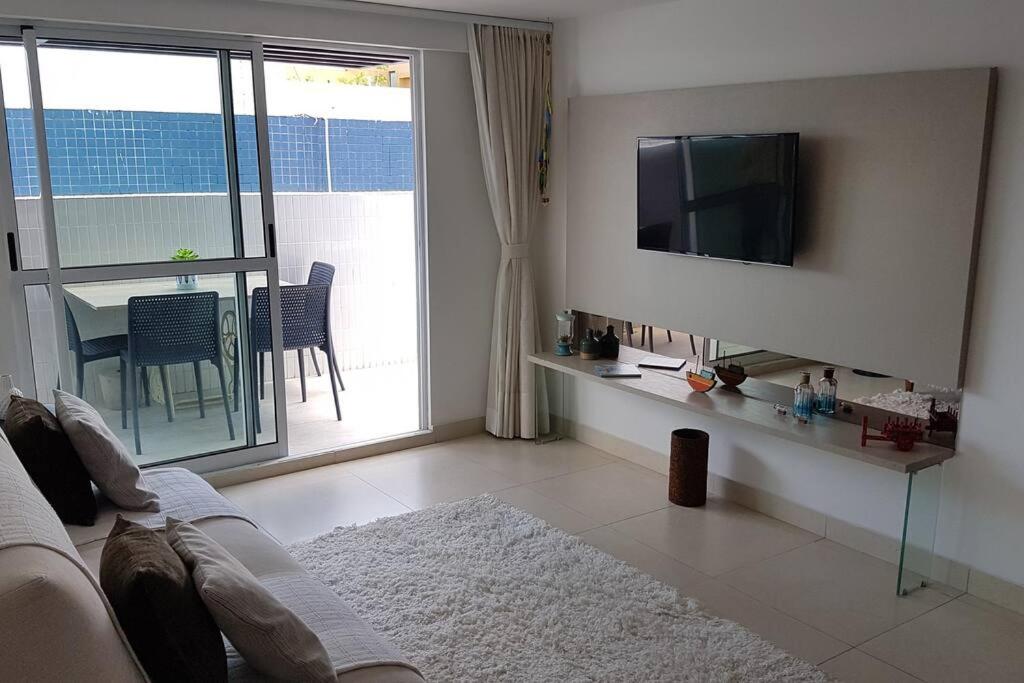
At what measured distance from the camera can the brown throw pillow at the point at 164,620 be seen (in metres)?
1.61

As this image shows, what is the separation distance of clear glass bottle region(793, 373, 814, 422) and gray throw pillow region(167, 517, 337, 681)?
2449 mm

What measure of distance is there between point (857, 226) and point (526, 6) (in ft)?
6.65

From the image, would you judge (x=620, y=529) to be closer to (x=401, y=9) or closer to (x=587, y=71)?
(x=587, y=71)

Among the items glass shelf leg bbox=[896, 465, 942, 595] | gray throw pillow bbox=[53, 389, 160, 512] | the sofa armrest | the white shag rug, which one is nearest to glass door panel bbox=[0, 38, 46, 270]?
gray throw pillow bbox=[53, 389, 160, 512]

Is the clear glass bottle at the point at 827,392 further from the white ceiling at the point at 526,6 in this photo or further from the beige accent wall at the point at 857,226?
the white ceiling at the point at 526,6

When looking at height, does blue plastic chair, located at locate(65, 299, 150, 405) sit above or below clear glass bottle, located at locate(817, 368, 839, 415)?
above

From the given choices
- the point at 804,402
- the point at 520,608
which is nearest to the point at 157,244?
the point at 520,608

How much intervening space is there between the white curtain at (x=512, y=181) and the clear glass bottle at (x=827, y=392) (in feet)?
6.08

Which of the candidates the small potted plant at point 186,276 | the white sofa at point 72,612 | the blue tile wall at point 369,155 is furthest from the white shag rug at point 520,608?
the blue tile wall at point 369,155

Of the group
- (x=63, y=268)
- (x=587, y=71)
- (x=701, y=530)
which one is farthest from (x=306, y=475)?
(x=587, y=71)

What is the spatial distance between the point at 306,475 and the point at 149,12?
93.9 inches

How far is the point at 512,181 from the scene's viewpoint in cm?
482

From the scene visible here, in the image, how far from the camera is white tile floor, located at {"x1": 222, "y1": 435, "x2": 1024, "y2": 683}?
2.87 meters

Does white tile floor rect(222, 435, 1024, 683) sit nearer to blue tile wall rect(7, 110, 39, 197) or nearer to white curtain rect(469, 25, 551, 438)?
white curtain rect(469, 25, 551, 438)
